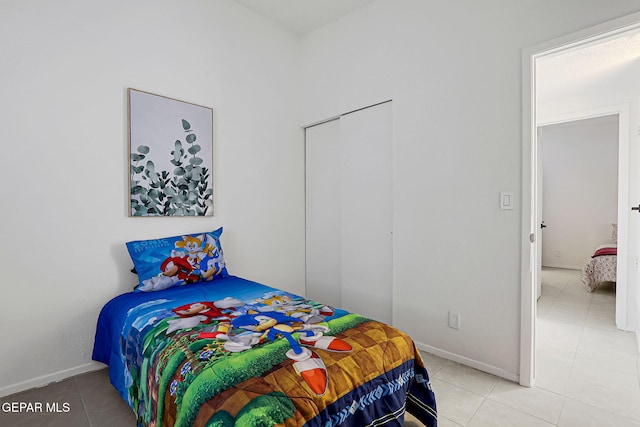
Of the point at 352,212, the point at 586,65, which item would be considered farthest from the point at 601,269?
the point at 352,212

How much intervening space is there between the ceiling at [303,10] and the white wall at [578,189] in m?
4.57

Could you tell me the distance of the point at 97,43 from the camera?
7.18 ft

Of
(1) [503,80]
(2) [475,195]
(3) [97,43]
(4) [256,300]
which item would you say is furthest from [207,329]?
(1) [503,80]

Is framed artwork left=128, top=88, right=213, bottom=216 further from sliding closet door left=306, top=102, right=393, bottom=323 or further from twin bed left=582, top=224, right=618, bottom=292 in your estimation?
twin bed left=582, top=224, right=618, bottom=292

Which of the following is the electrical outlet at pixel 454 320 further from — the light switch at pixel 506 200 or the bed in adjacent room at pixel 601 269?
the bed in adjacent room at pixel 601 269

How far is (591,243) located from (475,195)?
201 inches

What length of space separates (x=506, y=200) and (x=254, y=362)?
71.8 inches

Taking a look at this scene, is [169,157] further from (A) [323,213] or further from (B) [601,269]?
(B) [601,269]

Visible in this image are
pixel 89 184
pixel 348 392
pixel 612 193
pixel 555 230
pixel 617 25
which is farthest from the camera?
pixel 555 230

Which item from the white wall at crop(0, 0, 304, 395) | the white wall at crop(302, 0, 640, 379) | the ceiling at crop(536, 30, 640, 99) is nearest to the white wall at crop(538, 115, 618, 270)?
the ceiling at crop(536, 30, 640, 99)

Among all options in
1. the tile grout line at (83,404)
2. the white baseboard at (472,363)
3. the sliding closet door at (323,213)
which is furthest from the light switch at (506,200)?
the tile grout line at (83,404)

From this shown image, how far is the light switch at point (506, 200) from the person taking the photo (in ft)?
6.65

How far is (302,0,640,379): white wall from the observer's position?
79.3 inches

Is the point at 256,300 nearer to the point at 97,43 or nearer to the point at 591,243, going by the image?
the point at 97,43
